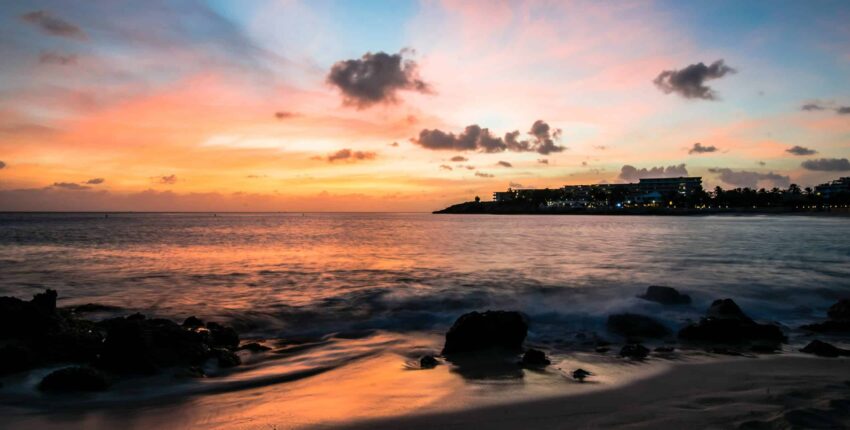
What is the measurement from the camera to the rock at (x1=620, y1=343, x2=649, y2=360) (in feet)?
30.2

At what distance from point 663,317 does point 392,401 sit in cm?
1001

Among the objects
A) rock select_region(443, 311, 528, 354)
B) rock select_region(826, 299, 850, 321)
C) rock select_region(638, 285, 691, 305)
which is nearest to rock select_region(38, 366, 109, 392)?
rock select_region(443, 311, 528, 354)

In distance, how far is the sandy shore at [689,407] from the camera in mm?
5656

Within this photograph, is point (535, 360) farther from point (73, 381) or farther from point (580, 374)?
point (73, 381)

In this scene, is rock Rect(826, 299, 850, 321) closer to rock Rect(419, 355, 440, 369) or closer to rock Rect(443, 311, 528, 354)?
rock Rect(443, 311, 528, 354)

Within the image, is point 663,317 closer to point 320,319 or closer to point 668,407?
point 668,407

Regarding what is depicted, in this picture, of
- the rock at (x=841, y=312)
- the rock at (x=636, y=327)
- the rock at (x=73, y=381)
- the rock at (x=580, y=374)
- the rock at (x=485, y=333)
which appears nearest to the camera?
the rock at (x=73, y=381)

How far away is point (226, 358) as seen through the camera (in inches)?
358

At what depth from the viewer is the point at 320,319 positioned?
46.8 feet

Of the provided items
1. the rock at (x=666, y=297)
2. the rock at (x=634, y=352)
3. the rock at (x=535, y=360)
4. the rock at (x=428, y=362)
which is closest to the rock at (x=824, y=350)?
the rock at (x=634, y=352)

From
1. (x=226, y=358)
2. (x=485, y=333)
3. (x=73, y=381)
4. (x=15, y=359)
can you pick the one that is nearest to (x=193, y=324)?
(x=226, y=358)

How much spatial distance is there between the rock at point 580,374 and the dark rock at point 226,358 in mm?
5875

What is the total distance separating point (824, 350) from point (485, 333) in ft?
20.1

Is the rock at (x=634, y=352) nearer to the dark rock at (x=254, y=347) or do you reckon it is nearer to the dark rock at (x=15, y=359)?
the dark rock at (x=254, y=347)
